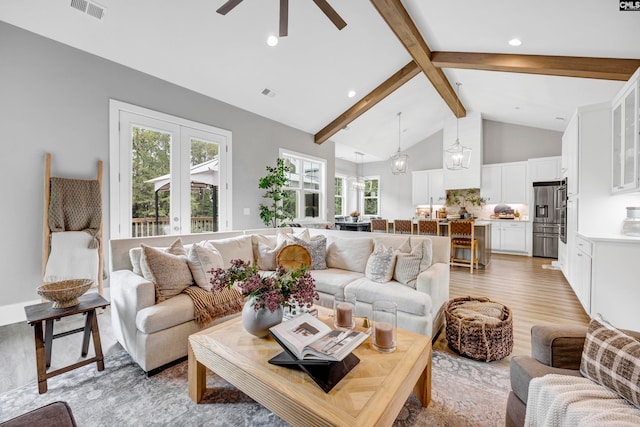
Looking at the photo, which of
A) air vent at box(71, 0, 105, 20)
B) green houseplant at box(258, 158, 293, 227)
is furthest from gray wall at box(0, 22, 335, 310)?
green houseplant at box(258, 158, 293, 227)

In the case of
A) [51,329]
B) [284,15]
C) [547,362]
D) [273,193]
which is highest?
[284,15]

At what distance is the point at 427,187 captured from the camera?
859 centimetres

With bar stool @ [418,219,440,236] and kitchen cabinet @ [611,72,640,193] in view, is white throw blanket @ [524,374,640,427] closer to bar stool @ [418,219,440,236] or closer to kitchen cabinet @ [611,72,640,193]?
kitchen cabinet @ [611,72,640,193]

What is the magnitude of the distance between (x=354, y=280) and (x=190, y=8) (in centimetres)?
341

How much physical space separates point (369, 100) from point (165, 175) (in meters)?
3.99

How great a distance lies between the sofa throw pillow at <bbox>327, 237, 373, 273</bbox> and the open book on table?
67.1 inches

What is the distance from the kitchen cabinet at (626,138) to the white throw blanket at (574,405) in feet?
8.61

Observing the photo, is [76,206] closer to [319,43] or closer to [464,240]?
[319,43]

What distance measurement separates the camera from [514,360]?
4.59ft

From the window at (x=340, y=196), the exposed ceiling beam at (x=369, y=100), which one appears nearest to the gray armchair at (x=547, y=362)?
the exposed ceiling beam at (x=369, y=100)

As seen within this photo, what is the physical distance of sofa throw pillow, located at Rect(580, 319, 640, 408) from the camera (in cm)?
99

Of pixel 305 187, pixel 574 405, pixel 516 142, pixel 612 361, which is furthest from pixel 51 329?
pixel 516 142

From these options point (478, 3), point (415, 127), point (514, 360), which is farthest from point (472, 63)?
point (514, 360)

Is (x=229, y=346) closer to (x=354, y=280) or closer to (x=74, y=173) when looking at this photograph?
(x=354, y=280)
